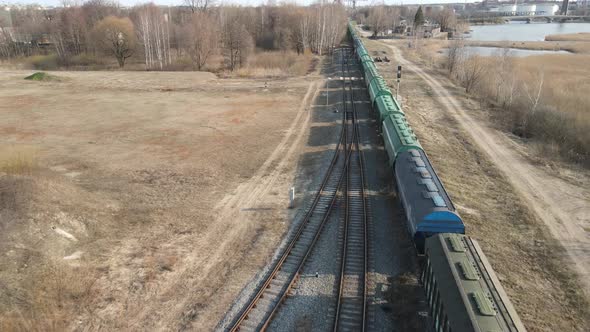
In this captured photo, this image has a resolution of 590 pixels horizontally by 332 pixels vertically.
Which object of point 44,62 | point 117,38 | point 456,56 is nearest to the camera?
point 456,56

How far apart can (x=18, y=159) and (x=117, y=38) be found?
6242cm

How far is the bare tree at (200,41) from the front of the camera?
252 ft

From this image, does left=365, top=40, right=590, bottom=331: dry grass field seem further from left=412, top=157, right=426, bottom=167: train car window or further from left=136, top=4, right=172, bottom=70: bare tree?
left=136, top=4, right=172, bottom=70: bare tree

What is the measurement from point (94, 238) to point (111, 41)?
73.5m

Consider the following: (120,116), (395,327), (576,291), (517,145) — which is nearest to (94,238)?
(395,327)

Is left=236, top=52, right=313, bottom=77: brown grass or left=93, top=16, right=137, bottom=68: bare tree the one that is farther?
left=93, top=16, right=137, bottom=68: bare tree

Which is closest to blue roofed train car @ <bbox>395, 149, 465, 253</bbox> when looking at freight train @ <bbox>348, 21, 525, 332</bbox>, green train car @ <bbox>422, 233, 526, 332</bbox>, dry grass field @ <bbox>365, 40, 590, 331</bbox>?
freight train @ <bbox>348, 21, 525, 332</bbox>

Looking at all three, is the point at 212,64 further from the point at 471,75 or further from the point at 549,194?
the point at 549,194

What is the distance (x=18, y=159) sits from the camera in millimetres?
26344

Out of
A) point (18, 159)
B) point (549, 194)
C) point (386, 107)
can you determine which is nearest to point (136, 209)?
point (18, 159)

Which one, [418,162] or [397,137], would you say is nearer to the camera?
[418,162]

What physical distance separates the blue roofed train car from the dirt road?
6.80 metres

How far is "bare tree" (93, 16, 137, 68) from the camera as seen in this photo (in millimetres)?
81000

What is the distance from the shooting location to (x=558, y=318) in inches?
584
